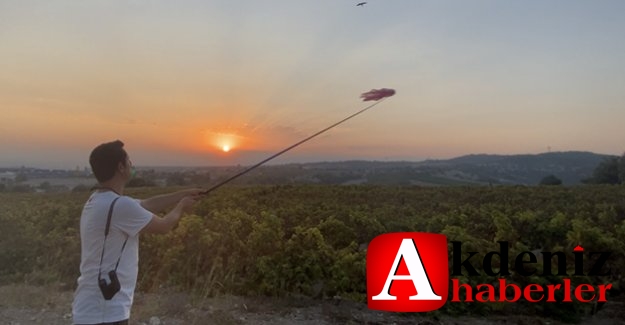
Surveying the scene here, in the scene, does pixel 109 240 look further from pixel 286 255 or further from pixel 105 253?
pixel 286 255

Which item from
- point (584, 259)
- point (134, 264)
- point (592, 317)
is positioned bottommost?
point (592, 317)

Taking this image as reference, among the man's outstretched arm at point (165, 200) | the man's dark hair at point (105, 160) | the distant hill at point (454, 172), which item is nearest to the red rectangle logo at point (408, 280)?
the man's outstretched arm at point (165, 200)

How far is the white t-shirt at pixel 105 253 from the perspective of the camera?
2547 mm

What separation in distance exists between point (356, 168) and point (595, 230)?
18632 millimetres

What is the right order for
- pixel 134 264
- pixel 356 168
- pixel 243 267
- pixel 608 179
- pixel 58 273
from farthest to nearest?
pixel 608 179
pixel 356 168
pixel 58 273
pixel 243 267
pixel 134 264

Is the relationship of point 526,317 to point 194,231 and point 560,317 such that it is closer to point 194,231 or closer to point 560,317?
point 560,317

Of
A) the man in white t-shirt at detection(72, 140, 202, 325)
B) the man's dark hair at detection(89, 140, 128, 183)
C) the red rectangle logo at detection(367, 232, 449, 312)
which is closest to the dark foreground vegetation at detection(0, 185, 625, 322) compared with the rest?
the red rectangle logo at detection(367, 232, 449, 312)

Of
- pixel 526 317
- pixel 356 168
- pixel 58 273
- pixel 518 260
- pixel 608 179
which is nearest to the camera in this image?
pixel 526 317

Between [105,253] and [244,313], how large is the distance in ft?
11.0

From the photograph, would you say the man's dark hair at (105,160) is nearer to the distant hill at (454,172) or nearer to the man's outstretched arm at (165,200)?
the man's outstretched arm at (165,200)

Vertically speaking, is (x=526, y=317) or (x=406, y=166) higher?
(x=406, y=166)

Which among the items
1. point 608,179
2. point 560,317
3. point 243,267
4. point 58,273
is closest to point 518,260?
point 560,317

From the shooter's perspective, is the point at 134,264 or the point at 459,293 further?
the point at 459,293

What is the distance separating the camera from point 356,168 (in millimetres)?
25422
